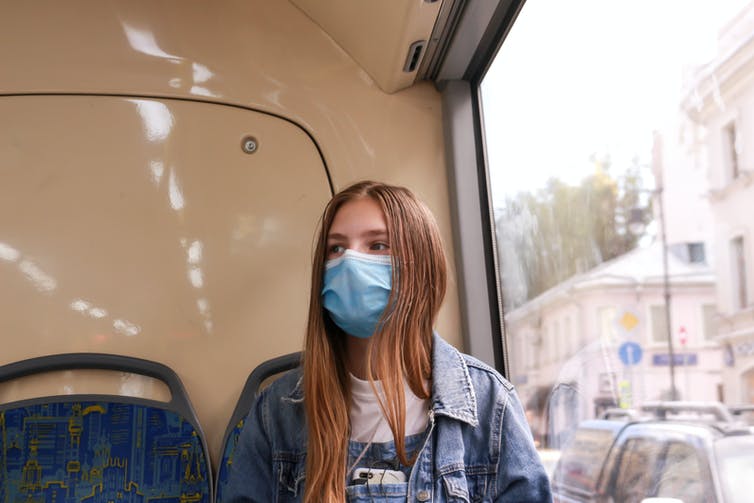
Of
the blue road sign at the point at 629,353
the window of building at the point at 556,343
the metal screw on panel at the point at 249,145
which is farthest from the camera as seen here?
the metal screw on panel at the point at 249,145

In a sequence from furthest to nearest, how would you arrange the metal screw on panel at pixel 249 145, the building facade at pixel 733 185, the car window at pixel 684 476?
1. the metal screw on panel at pixel 249 145
2. the car window at pixel 684 476
3. the building facade at pixel 733 185

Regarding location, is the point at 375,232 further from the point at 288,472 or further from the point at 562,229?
the point at 562,229

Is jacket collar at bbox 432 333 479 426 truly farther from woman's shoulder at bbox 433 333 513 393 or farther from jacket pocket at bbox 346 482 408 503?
jacket pocket at bbox 346 482 408 503

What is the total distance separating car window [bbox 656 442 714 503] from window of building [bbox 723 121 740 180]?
1.94ft

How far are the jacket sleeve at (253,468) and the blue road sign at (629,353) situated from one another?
2.94 ft

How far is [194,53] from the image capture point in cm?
285

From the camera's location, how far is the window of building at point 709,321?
4.91 ft

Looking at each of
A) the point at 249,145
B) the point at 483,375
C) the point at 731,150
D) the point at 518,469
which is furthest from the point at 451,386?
the point at 249,145

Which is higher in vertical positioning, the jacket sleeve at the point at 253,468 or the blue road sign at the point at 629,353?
the blue road sign at the point at 629,353

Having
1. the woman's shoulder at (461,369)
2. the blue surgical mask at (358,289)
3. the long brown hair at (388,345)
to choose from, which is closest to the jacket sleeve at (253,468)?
the long brown hair at (388,345)

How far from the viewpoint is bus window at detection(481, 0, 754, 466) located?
147 centimetres

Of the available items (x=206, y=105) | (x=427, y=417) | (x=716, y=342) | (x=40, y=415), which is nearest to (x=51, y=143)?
(x=206, y=105)

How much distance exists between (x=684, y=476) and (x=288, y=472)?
897 millimetres

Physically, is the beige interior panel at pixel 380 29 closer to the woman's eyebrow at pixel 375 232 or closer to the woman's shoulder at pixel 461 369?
the woman's eyebrow at pixel 375 232
